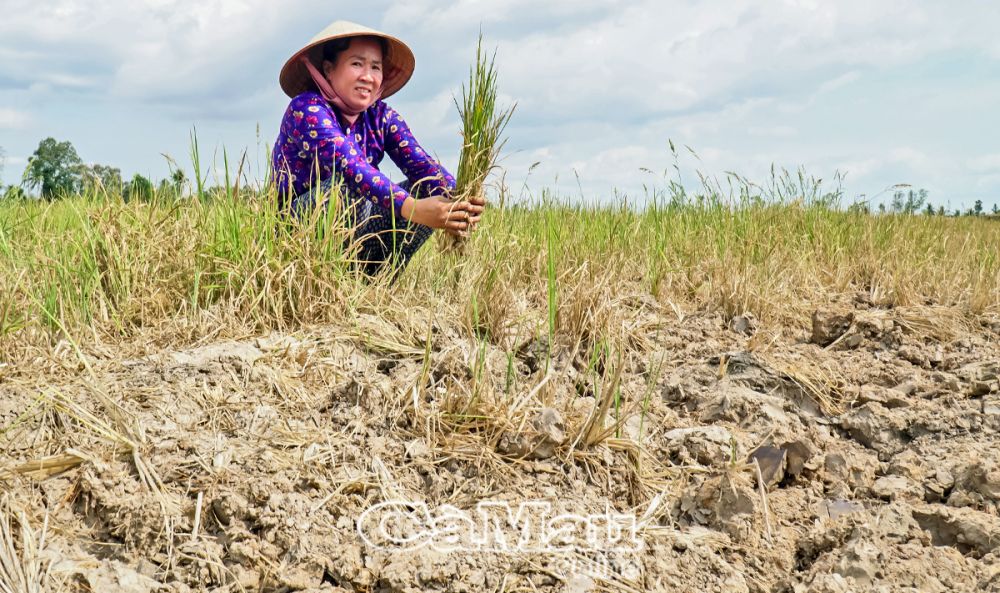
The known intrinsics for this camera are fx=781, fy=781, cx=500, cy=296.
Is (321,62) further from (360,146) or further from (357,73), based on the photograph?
(360,146)

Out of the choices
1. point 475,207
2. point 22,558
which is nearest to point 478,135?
point 475,207

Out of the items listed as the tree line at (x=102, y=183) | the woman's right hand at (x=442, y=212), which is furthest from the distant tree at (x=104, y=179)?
the woman's right hand at (x=442, y=212)

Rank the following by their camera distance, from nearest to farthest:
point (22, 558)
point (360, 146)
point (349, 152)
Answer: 1. point (22, 558)
2. point (349, 152)
3. point (360, 146)

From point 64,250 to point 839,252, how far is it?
10.6 feet

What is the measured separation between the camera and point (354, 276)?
287 centimetres

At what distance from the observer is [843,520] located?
179 cm

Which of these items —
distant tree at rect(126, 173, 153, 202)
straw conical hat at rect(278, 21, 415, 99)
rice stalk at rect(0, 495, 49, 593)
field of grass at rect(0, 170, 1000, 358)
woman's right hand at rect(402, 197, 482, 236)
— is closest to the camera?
rice stalk at rect(0, 495, 49, 593)

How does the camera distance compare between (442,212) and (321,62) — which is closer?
(442,212)

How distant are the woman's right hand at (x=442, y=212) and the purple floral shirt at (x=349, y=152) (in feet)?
0.22

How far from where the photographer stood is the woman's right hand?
2729mm

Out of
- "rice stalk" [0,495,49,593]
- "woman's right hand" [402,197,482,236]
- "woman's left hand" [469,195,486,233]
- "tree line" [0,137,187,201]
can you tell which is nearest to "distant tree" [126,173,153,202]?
"tree line" [0,137,187,201]

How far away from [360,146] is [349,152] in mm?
408

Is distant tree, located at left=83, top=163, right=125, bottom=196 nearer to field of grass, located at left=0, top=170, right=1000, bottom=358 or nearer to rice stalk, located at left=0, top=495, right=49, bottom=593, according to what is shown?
field of grass, located at left=0, top=170, right=1000, bottom=358

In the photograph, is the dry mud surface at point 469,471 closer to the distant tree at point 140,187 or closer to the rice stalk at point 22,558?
the rice stalk at point 22,558
